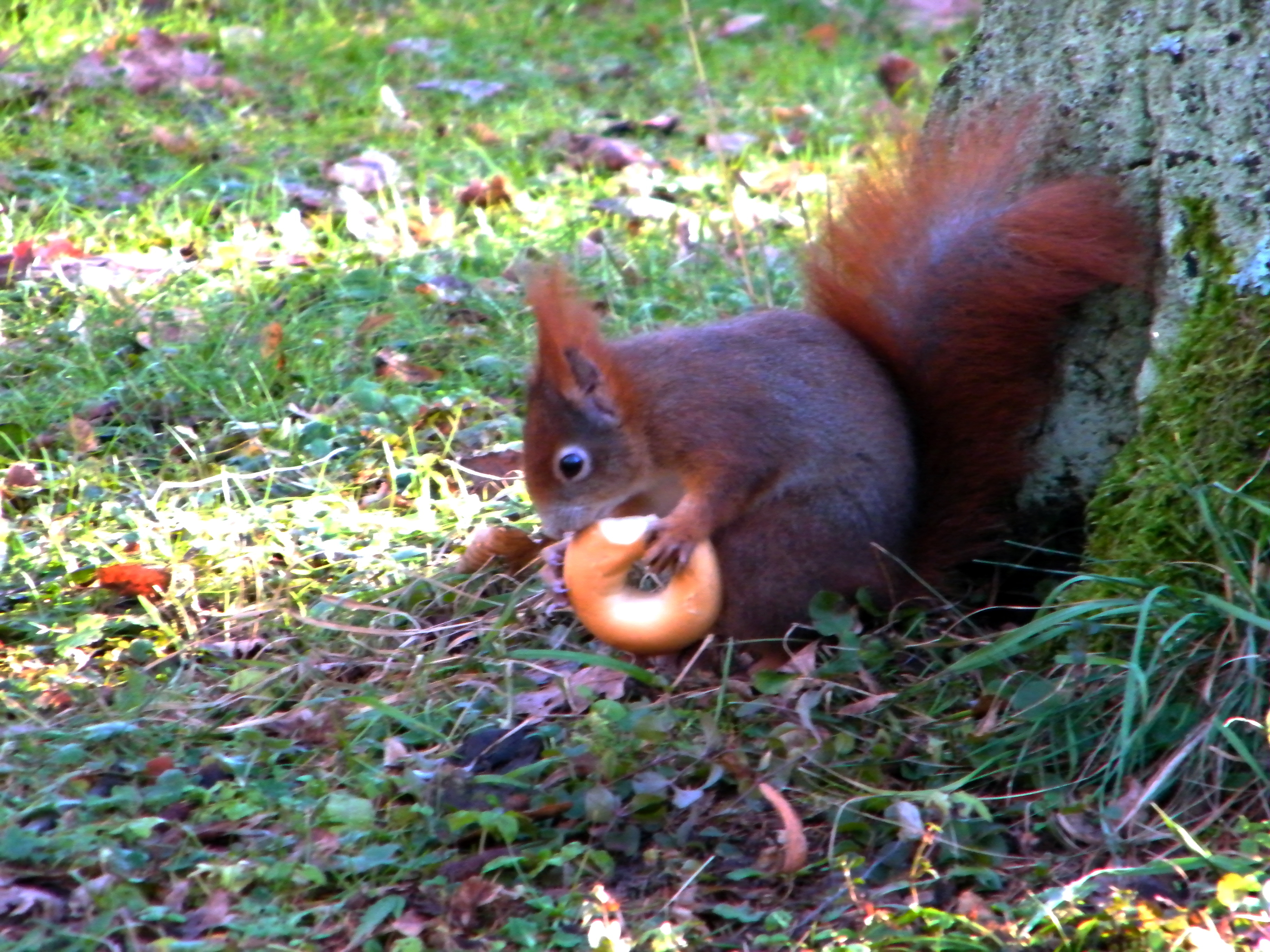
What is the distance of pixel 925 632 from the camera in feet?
7.48

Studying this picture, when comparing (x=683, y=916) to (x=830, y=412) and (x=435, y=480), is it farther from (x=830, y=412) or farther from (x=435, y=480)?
(x=435, y=480)

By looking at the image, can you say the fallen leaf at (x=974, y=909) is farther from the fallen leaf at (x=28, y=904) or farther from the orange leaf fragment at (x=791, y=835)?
the fallen leaf at (x=28, y=904)

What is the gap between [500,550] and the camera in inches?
101

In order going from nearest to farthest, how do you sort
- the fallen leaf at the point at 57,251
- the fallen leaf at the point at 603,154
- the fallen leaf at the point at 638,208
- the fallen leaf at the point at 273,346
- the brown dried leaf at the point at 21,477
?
the brown dried leaf at the point at 21,477 < the fallen leaf at the point at 273,346 < the fallen leaf at the point at 57,251 < the fallen leaf at the point at 638,208 < the fallen leaf at the point at 603,154

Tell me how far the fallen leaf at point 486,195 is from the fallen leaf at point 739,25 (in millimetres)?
2048

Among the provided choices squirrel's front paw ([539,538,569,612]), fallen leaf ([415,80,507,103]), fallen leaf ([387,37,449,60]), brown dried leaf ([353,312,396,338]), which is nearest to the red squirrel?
squirrel's front paw ([539,538,569,612])

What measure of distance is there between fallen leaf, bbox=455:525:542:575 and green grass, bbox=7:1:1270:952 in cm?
3

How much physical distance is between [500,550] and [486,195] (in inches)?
72.7

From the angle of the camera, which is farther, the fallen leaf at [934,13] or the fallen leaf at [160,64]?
the fallen leaf at [934,13]

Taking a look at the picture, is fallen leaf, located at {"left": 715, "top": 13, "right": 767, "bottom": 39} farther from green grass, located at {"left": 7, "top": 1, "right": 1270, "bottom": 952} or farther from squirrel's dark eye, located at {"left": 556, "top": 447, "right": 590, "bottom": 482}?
squirrel's dark eye, located at {"left": 556, "top": 447, "right": 590, "bottom": 482}

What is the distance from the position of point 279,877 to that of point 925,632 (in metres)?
1.03

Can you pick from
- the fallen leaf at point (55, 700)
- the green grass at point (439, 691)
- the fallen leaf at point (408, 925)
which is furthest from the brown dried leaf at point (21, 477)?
the fallen leaf at point (408, 925)

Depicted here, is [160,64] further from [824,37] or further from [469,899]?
[469,899]

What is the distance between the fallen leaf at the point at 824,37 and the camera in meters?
5.86
